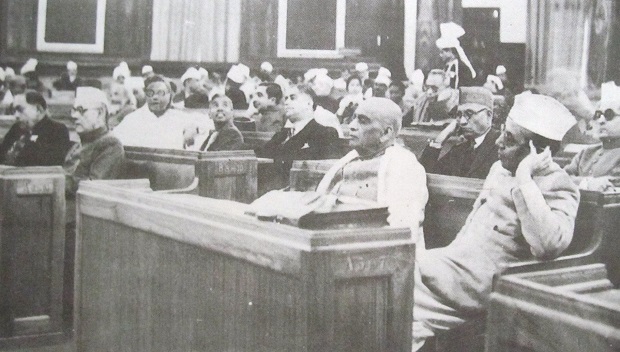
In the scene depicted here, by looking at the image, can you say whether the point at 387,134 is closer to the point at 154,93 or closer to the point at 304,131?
the point at 304,131

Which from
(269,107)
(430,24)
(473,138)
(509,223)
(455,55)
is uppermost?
(430,24)

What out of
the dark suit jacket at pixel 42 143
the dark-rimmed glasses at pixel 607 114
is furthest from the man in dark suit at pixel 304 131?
the dark-rimmed glasses at pixel 607 114

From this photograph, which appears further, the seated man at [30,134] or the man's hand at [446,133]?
the seated man at [30,134]

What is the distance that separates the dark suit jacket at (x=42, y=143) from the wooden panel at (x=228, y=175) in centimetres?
57

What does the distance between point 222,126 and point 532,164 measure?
192 cm

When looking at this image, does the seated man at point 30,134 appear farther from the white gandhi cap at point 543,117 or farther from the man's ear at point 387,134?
the white gandhi cap at point 543,117

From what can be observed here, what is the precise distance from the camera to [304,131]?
2709 millimetres

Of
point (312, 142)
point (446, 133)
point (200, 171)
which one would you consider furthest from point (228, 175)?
point (446, 133)

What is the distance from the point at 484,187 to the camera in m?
1.99

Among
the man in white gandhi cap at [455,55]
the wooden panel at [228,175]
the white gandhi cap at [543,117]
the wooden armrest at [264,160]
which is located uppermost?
the man in white gandhi cap at [455,55]

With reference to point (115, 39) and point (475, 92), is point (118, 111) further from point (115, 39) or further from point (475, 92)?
point (475, 92)

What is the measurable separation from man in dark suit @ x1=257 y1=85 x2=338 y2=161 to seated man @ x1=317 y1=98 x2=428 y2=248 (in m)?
0.50

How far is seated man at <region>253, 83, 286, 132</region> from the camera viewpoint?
3.14 m

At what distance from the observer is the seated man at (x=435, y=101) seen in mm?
2463
